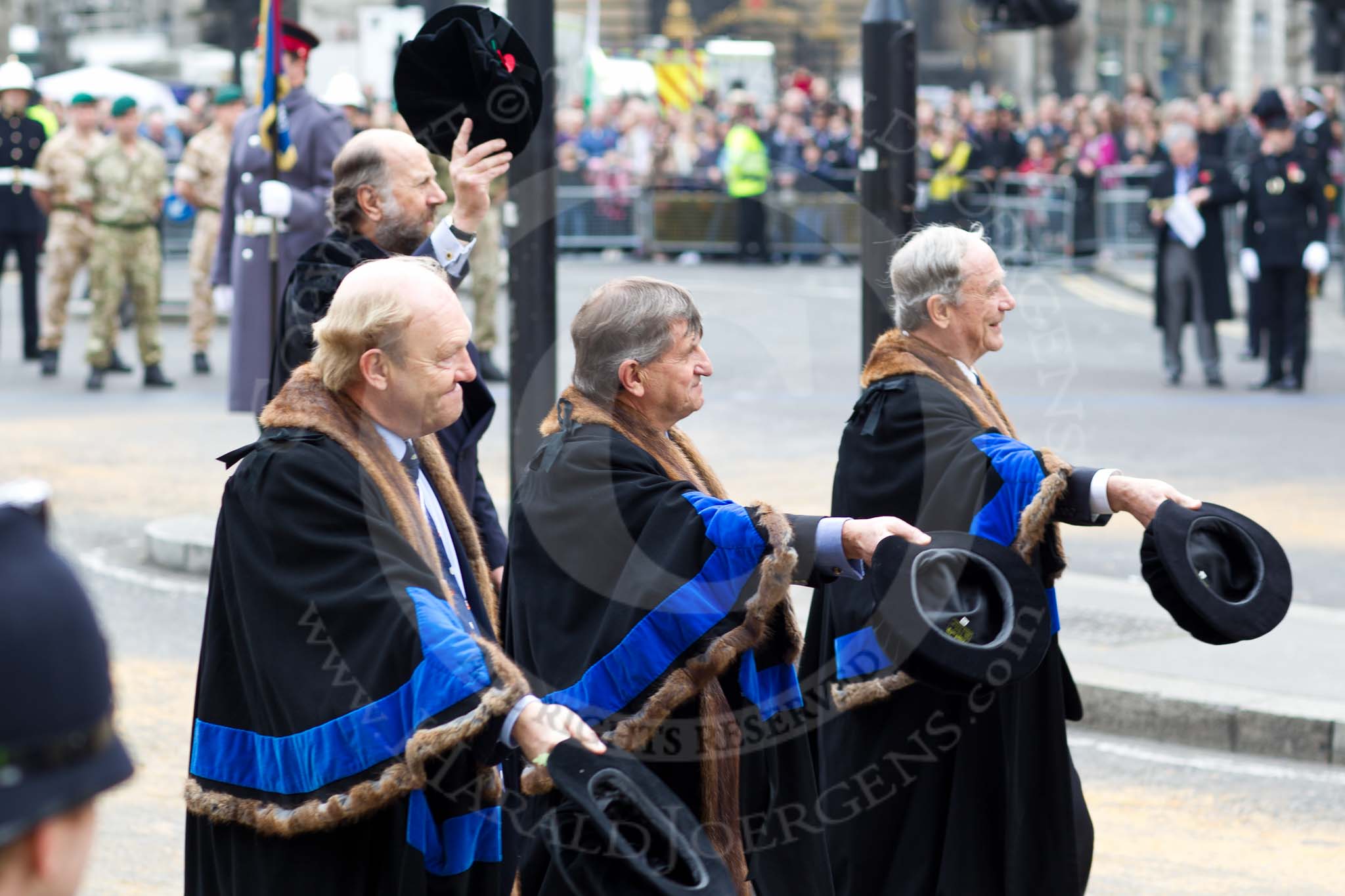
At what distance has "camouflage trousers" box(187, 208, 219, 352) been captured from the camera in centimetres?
1508

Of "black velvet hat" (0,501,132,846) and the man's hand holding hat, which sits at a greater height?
the man's hand holding hat

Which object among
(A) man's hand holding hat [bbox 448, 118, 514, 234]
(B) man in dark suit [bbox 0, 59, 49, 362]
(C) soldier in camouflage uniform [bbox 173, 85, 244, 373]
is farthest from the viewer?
(B) man in dark suit [bbox 0, 59, 49, 362]

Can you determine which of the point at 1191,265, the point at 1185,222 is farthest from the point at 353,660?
the point at 1191,265

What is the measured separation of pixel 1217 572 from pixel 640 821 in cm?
139

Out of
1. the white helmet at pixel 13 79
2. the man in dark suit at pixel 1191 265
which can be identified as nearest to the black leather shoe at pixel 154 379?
the white helmet at pixel 13 79

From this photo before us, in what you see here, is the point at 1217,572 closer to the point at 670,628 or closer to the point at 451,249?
the point at 670,628

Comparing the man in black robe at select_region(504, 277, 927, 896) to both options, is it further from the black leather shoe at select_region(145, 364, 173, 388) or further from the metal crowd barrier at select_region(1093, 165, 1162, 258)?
the metal crowd barrier at select_region(1093, 165, 1162, 258)

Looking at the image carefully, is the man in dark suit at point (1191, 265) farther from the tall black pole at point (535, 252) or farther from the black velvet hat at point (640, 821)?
the black velvet hat at point (640, 821)

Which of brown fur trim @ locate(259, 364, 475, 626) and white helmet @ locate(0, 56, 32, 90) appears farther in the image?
white helmet @ locate(0, 56, 32, 90)

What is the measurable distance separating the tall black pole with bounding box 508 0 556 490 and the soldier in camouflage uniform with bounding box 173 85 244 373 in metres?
7.38

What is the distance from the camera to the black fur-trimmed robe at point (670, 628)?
3.51 metres

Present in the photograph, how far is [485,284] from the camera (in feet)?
46.2

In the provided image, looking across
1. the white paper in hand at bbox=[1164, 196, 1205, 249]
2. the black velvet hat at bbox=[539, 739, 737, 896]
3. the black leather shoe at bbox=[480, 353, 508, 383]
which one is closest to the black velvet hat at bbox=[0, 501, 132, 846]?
the black velvet hat at bbox=[539, 739, 737, 896]

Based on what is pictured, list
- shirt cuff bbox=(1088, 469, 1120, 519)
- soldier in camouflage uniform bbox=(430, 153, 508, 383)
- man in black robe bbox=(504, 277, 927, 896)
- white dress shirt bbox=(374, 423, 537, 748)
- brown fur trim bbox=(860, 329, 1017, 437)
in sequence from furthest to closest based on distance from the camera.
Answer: soldier in camouflage uniform bbox=(430, 153, 508, 383)
brown fur trim bbox=(860, 329, 1017, 437)
shirt cuff bbox=(1088, 469, 1120, 519)
man in black robe bbox=(504, 277, 927, 896)
white dress shirt bbox=(374, 423, 537, 748)
